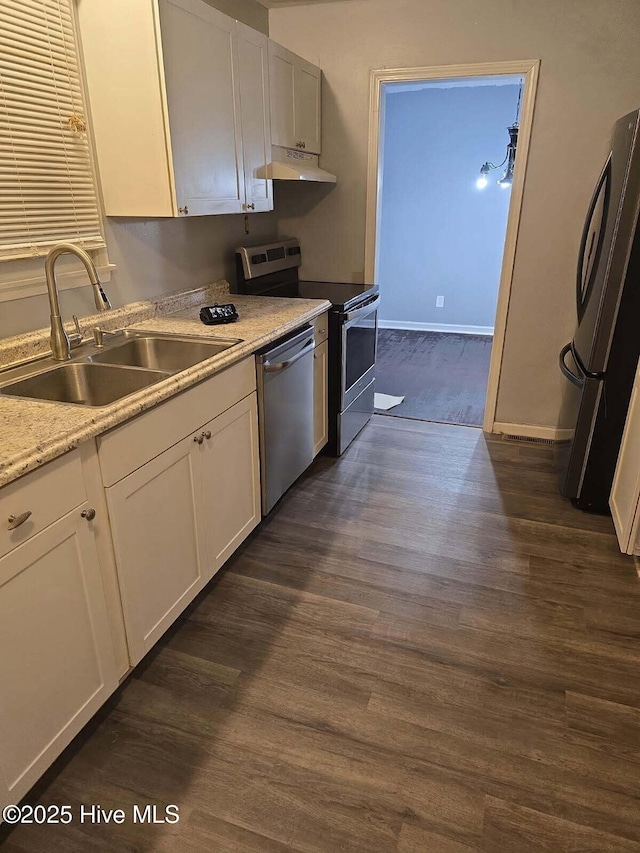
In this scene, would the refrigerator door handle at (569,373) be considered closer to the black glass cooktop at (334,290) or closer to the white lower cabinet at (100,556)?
the black glass cooktop at (334,290)

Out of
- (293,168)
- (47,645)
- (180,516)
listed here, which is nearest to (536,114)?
(293,168)

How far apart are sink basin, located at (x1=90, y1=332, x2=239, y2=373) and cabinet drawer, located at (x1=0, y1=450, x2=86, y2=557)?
2.87 ft

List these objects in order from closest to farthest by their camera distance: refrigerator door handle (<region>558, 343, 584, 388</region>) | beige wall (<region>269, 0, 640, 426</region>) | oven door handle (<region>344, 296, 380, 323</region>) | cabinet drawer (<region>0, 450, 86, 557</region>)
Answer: cabinet drawer (<region>0, 450, 86, 557</region>)
refrigerator door handle (<region>558, 343, 584, 388</region>)
beige wall (<region>269, 0, 640, 426</region>)
oven door handle (<region>344, 296, 380, 323</region>)

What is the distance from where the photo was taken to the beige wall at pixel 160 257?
6.72 feet

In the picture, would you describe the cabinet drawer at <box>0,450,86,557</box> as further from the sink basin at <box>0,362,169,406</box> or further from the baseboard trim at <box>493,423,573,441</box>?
the baseboard trim at <box>493,423,573,441</box>

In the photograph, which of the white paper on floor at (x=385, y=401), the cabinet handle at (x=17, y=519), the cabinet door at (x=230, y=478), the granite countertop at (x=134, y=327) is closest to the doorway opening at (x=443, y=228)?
the white paper on floor at (x=385, y=401)

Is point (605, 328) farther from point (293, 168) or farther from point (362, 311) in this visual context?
point (293, 168)

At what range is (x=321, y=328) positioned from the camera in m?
3.06

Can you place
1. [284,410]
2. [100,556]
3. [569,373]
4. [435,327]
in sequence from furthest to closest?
[435,327], [569,373], [284,410], [100,556]

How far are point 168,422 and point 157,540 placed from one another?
1.24 feet

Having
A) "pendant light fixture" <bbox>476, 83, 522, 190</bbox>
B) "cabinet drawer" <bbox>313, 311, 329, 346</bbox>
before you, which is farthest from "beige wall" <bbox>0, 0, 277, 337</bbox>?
"pendant light fixture" <bbox>476, 83, 522, 190</bbox>

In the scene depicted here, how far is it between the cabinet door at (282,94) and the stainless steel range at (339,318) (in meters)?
0.62

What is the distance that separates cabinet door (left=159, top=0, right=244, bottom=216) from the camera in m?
2.13

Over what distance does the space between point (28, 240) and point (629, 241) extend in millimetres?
2376
